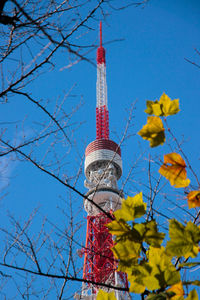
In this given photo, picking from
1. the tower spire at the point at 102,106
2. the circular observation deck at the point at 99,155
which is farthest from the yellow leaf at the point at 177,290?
the tower spire at the point at 102,106

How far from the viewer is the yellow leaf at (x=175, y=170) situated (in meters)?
0.77

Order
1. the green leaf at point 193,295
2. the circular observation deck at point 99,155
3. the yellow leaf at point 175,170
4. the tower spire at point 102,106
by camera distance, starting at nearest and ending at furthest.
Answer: the green leaf at point 193,295 < the yellow leaf at point 175,170 < the circular observation deck at point 99,155 < the tower spire at point 102,106

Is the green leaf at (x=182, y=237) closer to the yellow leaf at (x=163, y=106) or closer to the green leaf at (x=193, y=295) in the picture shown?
the green leaf at (x=193, y=295)

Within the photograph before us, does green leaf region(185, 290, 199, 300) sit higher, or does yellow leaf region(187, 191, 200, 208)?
yellow leaf region(187, 191, 200, 208)

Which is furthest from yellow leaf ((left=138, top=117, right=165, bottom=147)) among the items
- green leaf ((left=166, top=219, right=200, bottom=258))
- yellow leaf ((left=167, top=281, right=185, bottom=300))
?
yellow leaf ((left=167, top=281, right=185, bottom=300))

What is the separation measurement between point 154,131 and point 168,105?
0.26 ft

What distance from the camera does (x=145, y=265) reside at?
70 cm

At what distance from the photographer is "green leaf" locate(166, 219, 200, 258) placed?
2.28 ft

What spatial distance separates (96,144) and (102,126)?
1.71 m

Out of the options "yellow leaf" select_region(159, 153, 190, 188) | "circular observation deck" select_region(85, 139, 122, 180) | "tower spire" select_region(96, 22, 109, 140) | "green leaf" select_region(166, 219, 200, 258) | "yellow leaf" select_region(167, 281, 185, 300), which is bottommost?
"yellow leaf" select_region(167, 281, 185, 300)

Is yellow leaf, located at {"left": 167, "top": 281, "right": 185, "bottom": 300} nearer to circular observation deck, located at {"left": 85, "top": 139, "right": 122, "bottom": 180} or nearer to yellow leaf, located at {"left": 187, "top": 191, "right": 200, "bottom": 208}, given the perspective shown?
yellow leaf, located at {"left": 187, "top": 191, "right": 200, "bottom": 208}

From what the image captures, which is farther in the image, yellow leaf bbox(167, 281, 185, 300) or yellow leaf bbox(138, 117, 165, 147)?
yellow leaf bbox(138, 117, 165, 147)

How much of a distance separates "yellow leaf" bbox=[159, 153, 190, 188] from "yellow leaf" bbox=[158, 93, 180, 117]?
0.12 metres

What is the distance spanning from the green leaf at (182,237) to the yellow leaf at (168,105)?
27 cm
